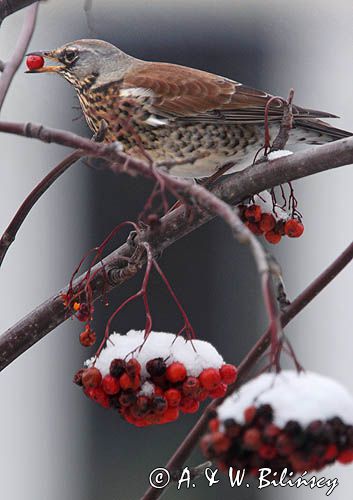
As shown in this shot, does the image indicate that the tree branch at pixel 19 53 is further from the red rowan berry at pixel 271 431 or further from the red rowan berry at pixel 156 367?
the red rowan berry at pixel 271 431

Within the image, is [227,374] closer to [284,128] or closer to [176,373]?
[176,373]

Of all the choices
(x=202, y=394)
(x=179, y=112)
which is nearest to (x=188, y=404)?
(x=202, y=394)

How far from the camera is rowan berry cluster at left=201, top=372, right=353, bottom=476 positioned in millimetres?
756

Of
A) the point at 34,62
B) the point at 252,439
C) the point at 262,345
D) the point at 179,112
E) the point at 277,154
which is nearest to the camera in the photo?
the point at 252,439

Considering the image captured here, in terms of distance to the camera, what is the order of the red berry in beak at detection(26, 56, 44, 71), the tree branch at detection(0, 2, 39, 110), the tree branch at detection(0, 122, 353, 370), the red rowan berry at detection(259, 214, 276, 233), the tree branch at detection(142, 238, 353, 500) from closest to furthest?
the tree branch at detection(142, 238, 353, 500), the tree branch at detection(0, 122, 353, 370), the tree branch at detection(0, 2, 39, 110), the red rowan berry at detection(259, 214, 276, 233), the red berry in beak at detection(26, 56, 44, 71)

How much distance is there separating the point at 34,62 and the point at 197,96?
0.32 metres

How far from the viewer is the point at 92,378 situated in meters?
1.10

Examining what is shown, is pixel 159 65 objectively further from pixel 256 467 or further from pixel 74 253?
pixel 74 253

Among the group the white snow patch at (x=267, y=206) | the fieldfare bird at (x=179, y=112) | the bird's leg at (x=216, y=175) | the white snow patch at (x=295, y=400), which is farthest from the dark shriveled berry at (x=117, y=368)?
the fieldfare bird at (x=179, y=112)

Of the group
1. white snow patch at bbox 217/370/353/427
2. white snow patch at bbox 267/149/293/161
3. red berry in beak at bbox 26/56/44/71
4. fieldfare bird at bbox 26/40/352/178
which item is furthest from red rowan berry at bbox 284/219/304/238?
white snow patch at bbox 217/370/353/427

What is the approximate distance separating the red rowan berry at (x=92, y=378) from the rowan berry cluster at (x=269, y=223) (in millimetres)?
392

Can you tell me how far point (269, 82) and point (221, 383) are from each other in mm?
2976

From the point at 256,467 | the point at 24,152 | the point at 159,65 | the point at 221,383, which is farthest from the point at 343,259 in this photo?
the point at 24,152

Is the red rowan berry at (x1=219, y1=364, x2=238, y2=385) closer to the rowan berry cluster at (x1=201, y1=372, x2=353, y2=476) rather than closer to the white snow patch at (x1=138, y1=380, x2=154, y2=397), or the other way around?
the white snow patch at (x1=138, y1=380, x2=154, y2=397)
